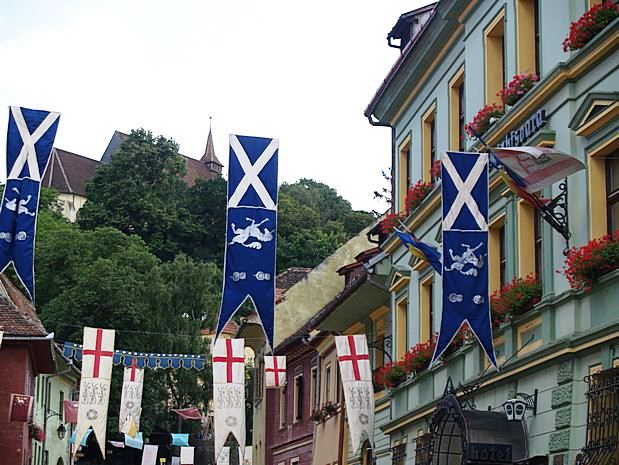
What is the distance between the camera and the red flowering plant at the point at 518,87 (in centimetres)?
1741

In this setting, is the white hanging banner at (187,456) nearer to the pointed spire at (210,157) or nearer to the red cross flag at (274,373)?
the red cross flag at (274,373)

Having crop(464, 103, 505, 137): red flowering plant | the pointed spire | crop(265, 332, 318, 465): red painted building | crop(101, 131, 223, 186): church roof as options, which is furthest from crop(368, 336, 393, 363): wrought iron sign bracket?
the pointed spire

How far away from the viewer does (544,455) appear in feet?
51.6

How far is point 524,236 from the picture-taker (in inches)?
693

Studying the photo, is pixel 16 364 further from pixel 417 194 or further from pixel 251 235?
pixel 251 235

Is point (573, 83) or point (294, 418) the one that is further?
point (294, 418)

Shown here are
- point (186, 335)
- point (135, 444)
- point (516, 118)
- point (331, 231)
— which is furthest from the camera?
point (331, 231)

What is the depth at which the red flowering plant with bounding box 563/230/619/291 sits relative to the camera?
14.2 metres

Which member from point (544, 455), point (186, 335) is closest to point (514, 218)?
point (544, 455)

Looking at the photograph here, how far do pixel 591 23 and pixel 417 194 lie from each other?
857 centimetres

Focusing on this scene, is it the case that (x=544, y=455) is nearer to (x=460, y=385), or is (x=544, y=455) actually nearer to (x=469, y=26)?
(x=460, y=385)

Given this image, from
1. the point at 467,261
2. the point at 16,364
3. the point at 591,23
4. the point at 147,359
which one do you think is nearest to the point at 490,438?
the point at 467,261

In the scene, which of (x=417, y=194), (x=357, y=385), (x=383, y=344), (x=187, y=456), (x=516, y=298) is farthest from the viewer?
(x=187, y=456)

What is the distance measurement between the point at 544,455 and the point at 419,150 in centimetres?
1004
